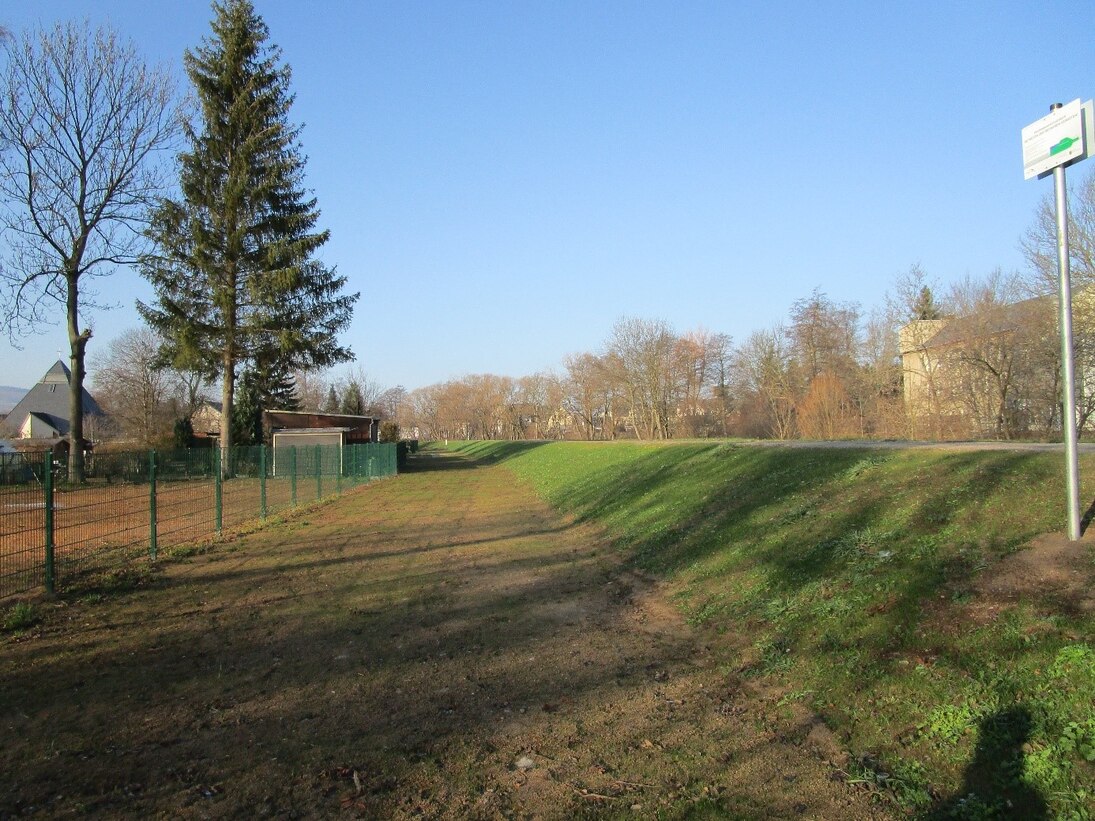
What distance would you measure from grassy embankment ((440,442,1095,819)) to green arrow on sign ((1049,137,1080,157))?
3.34 m

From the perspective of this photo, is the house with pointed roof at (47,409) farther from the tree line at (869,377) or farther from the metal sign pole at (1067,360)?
the metal sign pole at (1067,360)

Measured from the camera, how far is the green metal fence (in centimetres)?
867

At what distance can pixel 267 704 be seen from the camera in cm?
529

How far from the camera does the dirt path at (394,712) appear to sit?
12.7ft

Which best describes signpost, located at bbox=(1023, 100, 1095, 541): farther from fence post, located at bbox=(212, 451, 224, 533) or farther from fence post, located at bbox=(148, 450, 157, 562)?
fence post, located at bbox=(212, 451, 224, 533)

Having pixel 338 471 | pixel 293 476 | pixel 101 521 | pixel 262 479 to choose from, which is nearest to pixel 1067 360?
pixel 101 521

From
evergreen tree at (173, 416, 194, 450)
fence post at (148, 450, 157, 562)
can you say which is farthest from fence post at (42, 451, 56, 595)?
evergreen tree at (173, 416, 194, 450)

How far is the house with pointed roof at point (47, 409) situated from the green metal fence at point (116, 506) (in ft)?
205

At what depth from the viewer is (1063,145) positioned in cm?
620

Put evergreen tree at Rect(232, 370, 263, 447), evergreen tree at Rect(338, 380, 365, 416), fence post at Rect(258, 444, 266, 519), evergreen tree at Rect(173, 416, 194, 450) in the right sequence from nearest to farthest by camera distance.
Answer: fence post at Rect(258, 444, 266, 519), evergreen tree at Rect(173, 416, 194, 450), evergreen tree at Rect(232, 370, 263, 447), evergreen tree at Rect(338, 380, 365, 416)

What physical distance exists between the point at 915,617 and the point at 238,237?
3274 centimetres

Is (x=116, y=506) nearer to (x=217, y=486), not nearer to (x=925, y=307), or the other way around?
(x=217, y=486)

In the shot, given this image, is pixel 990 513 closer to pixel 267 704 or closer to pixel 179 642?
pixel 267 704

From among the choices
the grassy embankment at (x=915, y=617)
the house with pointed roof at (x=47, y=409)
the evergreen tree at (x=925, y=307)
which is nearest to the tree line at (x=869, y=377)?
the evergreen tree at (x=925, y=307)
